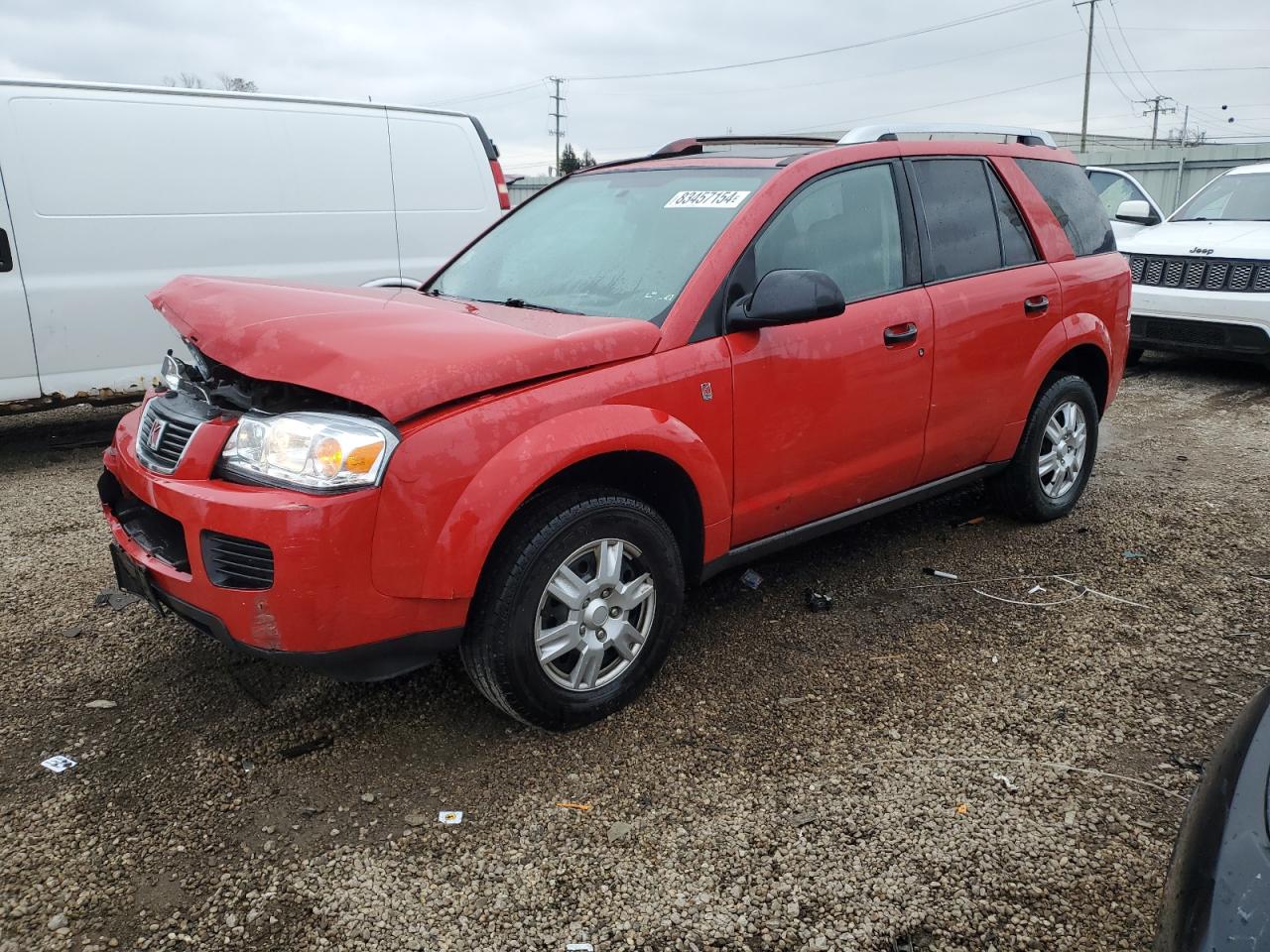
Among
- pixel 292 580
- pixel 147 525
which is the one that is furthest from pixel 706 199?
pixel 147 525

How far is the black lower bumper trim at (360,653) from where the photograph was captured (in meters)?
2.51

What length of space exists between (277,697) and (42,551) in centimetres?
214

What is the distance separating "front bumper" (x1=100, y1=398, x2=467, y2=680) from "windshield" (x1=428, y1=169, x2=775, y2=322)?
1164mm

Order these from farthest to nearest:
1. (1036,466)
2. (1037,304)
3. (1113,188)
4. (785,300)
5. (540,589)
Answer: (1113,188), (1036,466), (1037,304), (785,300), (540,589)

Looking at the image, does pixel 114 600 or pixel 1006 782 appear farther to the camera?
pixel 114 600

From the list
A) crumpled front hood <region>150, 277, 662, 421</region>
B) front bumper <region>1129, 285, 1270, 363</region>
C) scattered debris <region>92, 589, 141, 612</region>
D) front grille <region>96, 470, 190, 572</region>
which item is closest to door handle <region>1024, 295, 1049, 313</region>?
crumpled front hood <region>150, 277, 662, 421</region>

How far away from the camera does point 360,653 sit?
8.30ft

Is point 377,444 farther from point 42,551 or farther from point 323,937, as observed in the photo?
point 42,551

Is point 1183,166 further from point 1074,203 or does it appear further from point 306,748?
point 306,748

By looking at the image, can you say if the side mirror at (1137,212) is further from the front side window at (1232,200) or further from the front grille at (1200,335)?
the front grille at (1200,335)

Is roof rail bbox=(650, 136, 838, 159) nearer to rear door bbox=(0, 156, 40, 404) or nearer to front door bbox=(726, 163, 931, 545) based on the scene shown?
front door bbox=(726, 163, 931, 545)

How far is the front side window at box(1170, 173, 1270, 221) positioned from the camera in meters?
8.61

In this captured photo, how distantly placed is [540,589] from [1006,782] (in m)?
1.44

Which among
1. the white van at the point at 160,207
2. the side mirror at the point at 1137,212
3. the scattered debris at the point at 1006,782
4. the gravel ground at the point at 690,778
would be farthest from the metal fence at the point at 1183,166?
the scattered debris at the point at 1006,782
